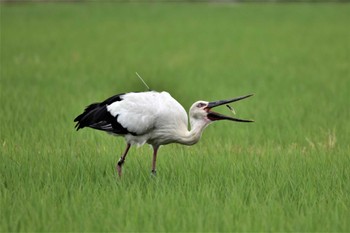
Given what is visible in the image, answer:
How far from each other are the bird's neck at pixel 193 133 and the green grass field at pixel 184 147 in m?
0.30

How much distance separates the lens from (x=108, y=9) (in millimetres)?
32250

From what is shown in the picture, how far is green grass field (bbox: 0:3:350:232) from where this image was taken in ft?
13.5

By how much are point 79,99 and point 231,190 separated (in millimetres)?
4764

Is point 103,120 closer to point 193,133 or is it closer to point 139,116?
point 139,116

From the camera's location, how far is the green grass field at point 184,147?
13.5 feet

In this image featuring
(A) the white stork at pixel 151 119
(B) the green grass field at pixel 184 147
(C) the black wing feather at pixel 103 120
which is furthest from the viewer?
(C) the black wing feather at pixel 103 120

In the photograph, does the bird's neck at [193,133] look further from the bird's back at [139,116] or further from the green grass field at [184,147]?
the green grass field at [184,147]

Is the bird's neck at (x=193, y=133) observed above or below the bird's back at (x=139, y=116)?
below

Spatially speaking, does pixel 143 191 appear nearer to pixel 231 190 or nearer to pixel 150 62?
pixel 231 190

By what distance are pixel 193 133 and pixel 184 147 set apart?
1677mm

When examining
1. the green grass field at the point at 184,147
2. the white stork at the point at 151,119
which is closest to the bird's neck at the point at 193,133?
the white stork at the point at 151,119

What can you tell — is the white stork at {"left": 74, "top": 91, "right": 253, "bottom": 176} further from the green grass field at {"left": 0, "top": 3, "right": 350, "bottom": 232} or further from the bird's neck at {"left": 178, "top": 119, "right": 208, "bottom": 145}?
the green grass field at {"left": 0, "top": 3, "right": 350, "bottom": 232}

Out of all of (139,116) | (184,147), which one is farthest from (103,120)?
(184,147)

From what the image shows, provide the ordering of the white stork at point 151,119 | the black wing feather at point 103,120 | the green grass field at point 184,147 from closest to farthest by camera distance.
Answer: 1. the green grass field at point 184,147
2. the white stork at point 151,119
3. the black wing feather at point 103,120
